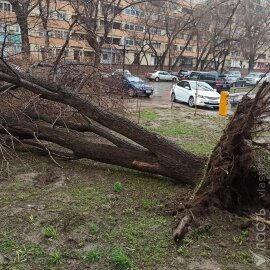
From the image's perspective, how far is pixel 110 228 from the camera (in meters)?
→ 4.26

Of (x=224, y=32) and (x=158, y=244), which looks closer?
(x=158, y=244)

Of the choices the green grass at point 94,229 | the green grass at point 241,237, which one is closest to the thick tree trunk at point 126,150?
the green grass at point 241,237

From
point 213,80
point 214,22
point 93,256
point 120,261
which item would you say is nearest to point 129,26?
point 214,22

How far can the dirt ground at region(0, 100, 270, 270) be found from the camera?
365 cm

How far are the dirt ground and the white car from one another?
13421 mm

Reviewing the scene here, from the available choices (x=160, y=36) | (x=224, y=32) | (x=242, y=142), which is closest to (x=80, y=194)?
(x=242, y=142)

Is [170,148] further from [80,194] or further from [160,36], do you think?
[160,36]

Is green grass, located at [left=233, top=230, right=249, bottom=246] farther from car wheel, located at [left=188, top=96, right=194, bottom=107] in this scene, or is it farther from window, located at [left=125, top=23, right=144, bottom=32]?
window, located at [left=125, top=23, right=144, bottom=32]

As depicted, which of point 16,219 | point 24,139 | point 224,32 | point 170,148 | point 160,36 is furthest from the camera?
point 160,36

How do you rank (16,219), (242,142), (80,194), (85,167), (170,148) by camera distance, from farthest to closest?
(85,167)
(170,148)
(80,194)
(242,142)
(16,219)

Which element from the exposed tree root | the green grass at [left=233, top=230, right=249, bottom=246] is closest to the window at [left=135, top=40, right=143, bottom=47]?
the exposed tree root

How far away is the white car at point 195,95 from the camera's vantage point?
1961 centimetres

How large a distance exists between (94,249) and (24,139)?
395cm

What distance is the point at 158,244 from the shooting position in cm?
394
